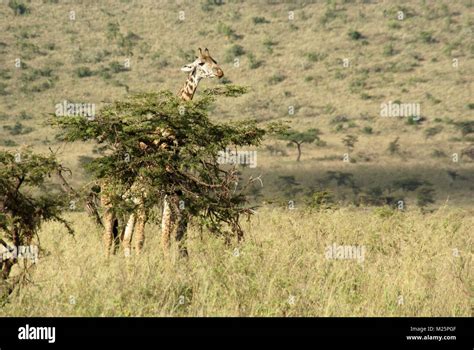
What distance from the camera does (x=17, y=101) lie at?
50031 millimetres

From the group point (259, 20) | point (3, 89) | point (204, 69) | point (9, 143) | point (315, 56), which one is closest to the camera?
point (204, 69)

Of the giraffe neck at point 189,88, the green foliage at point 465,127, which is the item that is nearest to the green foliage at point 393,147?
the green foliage at point 465,127

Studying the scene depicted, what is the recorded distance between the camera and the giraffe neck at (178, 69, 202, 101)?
13.4 m

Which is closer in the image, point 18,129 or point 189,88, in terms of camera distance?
point 189,88

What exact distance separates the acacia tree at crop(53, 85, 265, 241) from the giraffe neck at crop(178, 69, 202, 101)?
5.95ft

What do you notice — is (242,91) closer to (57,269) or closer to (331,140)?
(57,269)

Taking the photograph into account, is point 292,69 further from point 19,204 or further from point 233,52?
point 19,204

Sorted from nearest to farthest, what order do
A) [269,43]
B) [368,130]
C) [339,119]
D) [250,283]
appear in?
[250,283]
[368,130]
[339,119]
[269,43]

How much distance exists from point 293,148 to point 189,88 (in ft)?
94.2

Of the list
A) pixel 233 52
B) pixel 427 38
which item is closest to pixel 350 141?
pixel 233 52

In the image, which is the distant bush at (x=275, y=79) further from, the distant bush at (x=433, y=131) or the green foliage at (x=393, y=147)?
the green foliage at (x=393, y=147)

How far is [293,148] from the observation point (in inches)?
1660
